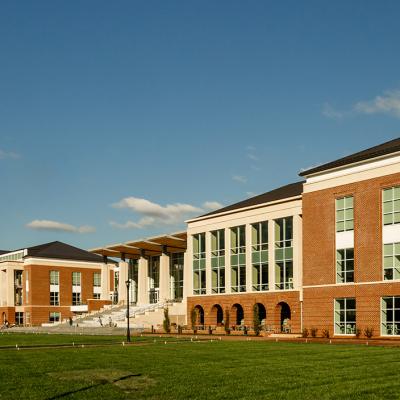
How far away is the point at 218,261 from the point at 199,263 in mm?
3128

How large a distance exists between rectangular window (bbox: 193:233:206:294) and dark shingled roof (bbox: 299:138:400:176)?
61.5 ft

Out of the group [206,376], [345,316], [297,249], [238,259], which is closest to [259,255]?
[238,259]

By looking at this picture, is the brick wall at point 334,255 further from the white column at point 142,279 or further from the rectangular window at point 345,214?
the white column at point 142,279

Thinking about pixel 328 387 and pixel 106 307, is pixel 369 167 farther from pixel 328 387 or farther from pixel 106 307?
pixel 106 307

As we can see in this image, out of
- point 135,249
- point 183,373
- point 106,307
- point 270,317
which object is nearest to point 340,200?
point 270,317

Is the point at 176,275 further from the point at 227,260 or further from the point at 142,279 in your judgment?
the point at 227,260

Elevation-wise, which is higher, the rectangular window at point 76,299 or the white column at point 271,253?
the white column at point 271,253

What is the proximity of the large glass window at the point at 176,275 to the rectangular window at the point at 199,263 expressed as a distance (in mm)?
12672

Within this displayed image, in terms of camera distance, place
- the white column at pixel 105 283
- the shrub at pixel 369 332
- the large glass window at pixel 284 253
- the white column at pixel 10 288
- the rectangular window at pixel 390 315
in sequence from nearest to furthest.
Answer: the rectangular window at pixel 390 315
the shrub at pixel 369 332
the large glass window at pixel 284 253
the white column at pixel 105 283
the white column at pixel 10 288

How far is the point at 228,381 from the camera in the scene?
18203 mm

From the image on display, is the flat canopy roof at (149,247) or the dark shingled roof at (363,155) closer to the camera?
the dark shingled roof at (363,155)

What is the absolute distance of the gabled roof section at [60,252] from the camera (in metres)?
102

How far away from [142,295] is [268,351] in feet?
179

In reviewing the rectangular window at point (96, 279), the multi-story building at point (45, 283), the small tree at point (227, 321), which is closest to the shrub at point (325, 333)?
the small tree at point (227, 321)
